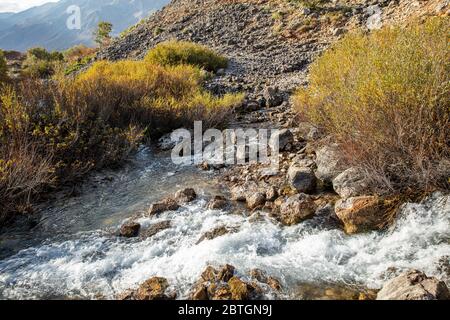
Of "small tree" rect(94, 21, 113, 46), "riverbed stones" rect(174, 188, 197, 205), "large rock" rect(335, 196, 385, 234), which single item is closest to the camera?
"large rock" rect(335, 196, 385, 234)

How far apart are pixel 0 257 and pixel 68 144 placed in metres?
2.24

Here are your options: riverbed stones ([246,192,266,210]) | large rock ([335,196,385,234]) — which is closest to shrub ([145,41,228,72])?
riverbed stones ([246,192,266,210])

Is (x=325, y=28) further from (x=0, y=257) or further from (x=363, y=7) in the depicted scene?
(x=0, y=257)

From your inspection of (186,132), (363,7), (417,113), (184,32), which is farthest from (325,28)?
(417,113)

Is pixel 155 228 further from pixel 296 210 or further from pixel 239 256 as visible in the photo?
pixel 296 210

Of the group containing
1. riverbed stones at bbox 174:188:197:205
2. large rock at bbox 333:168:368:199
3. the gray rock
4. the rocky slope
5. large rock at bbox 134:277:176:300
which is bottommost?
large rock at bbox 134:277:176:300

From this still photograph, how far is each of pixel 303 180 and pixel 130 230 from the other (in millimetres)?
2245

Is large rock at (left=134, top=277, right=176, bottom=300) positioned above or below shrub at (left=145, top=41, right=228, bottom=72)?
below

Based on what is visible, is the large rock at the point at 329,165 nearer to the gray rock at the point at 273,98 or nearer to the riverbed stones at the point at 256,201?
the riverbed stones at the point at 256,201

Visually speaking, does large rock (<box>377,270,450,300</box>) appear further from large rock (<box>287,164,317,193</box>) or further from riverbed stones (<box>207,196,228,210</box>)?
riverbed stones (<box>207,196,228,210</box>)

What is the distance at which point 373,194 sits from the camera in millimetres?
4426

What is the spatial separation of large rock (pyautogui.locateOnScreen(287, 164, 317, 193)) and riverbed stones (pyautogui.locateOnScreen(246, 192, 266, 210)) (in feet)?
1.49

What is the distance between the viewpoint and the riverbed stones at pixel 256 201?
4.93m

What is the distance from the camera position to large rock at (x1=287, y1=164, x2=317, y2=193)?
5.04 meters
